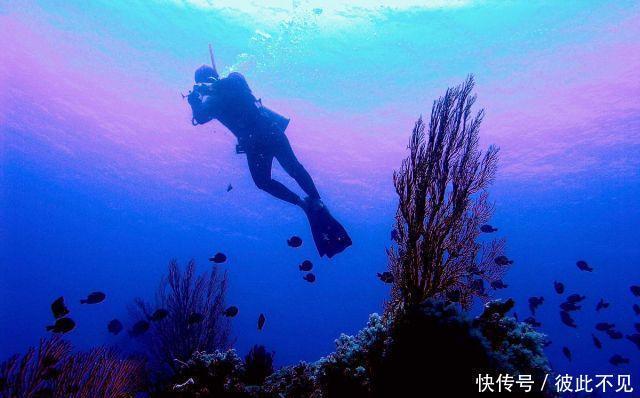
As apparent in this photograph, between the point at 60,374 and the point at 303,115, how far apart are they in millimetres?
22443

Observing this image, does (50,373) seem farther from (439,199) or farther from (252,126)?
(252,126)

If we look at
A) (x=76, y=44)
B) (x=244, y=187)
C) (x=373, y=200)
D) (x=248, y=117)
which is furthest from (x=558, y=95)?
(x=244, y=187)

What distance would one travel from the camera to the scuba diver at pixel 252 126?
9.07 m

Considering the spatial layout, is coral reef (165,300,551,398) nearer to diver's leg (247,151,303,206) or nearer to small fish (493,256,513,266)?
small fish (493,256,513,266)

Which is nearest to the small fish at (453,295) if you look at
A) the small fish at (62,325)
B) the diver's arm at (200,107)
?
the small fish at (62,325)

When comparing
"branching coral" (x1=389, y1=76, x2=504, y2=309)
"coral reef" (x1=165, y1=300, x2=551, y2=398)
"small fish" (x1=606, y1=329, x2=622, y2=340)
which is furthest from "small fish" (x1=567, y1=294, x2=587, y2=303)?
"coral reef" (x1=165, y1=300, x2=551, y2=398)

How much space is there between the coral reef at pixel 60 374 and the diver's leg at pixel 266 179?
5.12 meters

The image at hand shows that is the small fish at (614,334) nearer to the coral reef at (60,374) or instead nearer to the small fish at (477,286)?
the small fish at (477,286)

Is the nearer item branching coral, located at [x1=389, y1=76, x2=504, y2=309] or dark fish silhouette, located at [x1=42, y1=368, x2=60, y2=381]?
dark fish silhouette, located at [x1=42, y1=368, x2=60, y2=381]

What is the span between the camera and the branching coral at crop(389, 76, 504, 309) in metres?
5.04

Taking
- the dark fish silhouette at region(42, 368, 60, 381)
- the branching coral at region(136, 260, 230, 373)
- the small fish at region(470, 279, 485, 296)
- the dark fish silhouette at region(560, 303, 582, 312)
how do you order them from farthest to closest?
1. the branching coral at region(136, 260, 230, 373)
2. the dark fish silhouette at region(560, 303, 582, 312)
3. the small fish at region(470, 279, 485, 296)
4. the dark fish silhouette at region(42, 368, 60, 381)

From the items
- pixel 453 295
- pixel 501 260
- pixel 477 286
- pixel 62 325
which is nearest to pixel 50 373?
pixel 62 325

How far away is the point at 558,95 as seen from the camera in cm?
2058

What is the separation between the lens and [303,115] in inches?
1000
